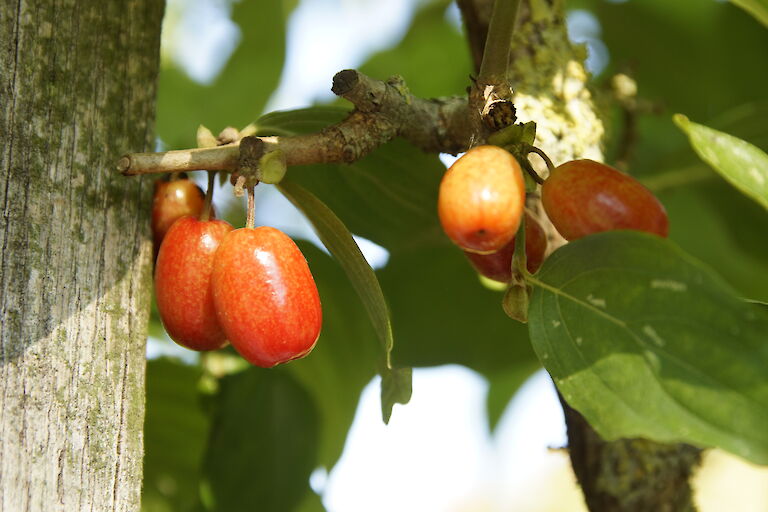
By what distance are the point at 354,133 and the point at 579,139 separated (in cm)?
37

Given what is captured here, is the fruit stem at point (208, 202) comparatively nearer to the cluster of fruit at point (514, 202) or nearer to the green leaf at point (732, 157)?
the cluster of fruit at point (514, 202)

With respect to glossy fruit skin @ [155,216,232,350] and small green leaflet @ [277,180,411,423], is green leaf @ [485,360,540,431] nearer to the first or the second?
small green leaflet @ [277,180,411,423]

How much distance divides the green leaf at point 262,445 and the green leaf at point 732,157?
0.85 m

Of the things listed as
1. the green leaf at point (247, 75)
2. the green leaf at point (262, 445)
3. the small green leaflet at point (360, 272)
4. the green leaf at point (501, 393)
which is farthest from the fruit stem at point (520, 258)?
the green leaf at point (247, 75)

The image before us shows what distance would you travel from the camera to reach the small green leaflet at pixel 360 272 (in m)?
0.83

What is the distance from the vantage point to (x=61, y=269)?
0.78m

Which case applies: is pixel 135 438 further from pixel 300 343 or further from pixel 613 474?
pixel 613 474

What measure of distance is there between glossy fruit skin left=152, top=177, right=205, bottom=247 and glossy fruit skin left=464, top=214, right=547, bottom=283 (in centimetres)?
30

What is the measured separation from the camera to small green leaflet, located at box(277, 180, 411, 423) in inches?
32.8

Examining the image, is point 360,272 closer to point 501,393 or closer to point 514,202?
point 514,202

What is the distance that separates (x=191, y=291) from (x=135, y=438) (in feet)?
0.51

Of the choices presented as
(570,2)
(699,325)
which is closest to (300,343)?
(699,325)

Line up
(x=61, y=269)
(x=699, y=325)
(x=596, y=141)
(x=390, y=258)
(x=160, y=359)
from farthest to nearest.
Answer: (x=160, y=359) < (x=390, y=258) < (x=596, y=141) < (x=61, y=269) < (x=699, y=325)

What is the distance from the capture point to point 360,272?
85 centimetres
